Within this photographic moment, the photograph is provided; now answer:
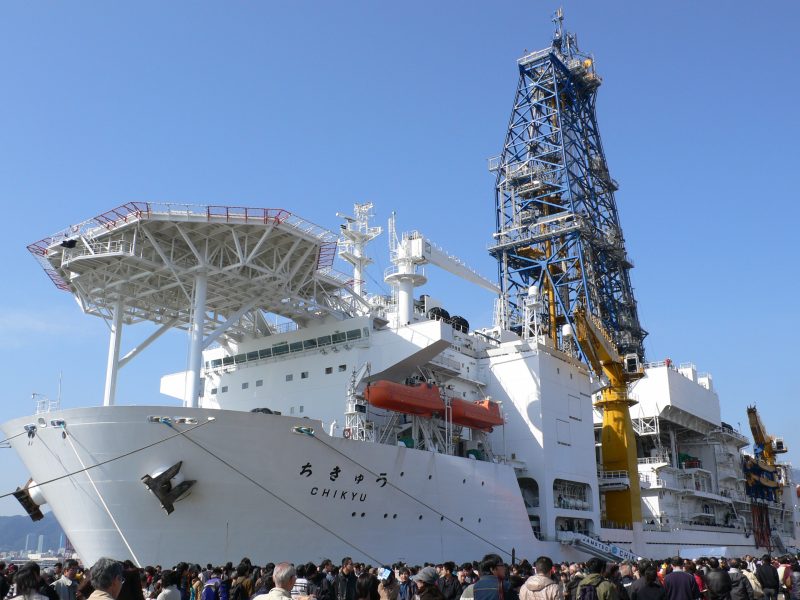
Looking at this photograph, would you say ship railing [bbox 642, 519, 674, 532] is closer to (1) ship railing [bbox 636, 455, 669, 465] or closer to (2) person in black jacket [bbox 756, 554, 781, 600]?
(1) ship railing [bbox 636, 455, 669, 465]

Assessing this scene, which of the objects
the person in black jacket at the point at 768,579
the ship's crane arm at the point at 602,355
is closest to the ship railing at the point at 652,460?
the ship's crane arm at the point at 602,355

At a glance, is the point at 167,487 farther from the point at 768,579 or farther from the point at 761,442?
the point at 761,442

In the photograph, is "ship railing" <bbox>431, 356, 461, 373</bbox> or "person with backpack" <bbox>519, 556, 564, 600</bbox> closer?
"person with backpack" <bbox>519, 556, 564, 600</bbox>

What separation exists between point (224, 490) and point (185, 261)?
9.28 meters

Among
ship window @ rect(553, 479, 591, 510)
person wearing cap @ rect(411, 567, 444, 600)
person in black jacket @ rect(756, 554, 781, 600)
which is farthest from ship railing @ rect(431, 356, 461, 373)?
person wearing cap @ rect(411, 567, 444, 600)

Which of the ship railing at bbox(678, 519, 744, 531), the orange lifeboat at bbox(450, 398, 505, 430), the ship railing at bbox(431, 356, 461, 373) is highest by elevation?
the ship railing at bbox(431, 356, 461, 373)

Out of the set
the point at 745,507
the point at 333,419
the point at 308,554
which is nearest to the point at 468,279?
the point at 333,419

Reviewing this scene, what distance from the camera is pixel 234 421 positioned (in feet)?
71.6

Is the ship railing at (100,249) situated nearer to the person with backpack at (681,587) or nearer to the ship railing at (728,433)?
the person with backpack at (681,587)

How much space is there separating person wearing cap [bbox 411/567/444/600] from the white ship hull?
48.6ft

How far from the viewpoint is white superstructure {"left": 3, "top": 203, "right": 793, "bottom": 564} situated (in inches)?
844

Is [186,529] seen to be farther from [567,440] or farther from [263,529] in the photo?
[567,440]

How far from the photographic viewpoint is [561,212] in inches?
1983

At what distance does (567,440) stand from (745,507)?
2622 cm
